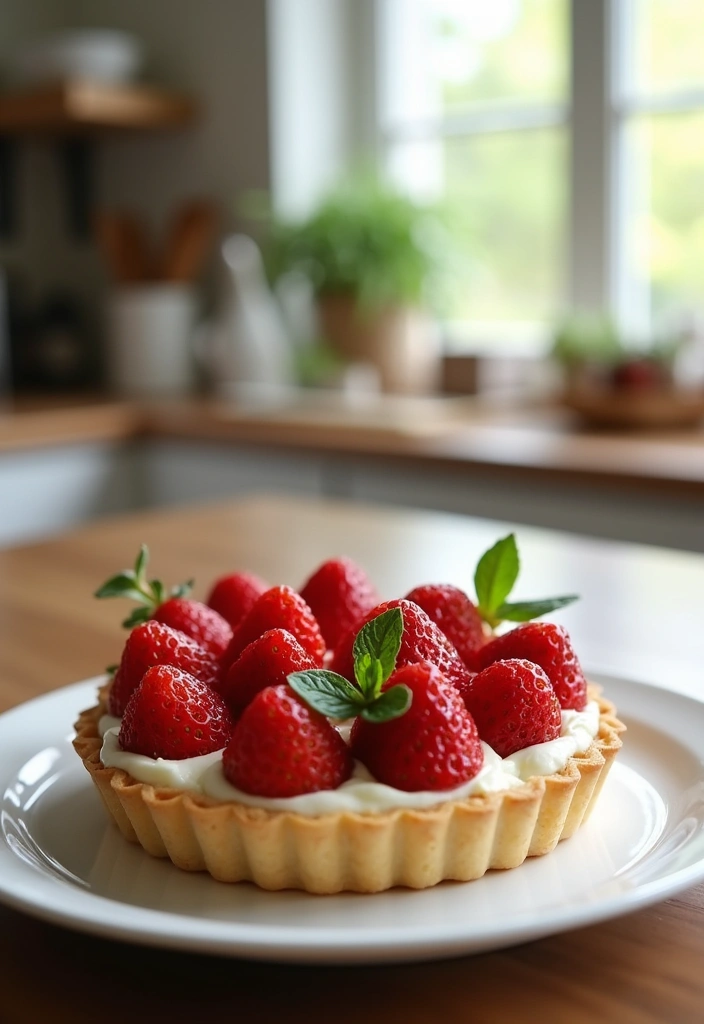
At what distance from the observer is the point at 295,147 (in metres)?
3.04

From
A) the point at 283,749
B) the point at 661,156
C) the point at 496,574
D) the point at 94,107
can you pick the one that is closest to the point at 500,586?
the point at 496,574

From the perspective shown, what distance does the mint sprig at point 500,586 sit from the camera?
741 mm

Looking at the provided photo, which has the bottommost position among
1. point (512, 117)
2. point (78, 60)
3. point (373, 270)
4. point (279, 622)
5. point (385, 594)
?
point (385, 594)

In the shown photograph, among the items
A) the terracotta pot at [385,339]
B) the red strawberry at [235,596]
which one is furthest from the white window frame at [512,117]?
the red strawberry at [235,596]

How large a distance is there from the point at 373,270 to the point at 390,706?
236 cm

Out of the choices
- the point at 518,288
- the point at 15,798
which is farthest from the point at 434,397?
the point at 15,798

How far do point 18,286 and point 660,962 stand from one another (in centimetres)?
326

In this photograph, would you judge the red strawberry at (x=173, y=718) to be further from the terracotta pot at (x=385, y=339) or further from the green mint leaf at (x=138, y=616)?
the terracotta pot at (x=385, y=339)

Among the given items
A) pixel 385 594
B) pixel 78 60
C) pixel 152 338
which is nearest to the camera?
pixel 385 594

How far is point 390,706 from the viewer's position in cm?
57

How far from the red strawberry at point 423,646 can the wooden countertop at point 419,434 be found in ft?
3.68

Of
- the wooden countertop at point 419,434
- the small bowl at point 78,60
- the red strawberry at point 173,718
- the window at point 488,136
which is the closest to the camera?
the red strawberry at point 173,718

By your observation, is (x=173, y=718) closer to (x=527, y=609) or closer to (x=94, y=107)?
(x=527, y=609)

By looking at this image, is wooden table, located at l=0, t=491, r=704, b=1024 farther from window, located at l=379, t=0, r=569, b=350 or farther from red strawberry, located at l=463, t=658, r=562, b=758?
window, located at l=379, t=0, r=569, b=350
